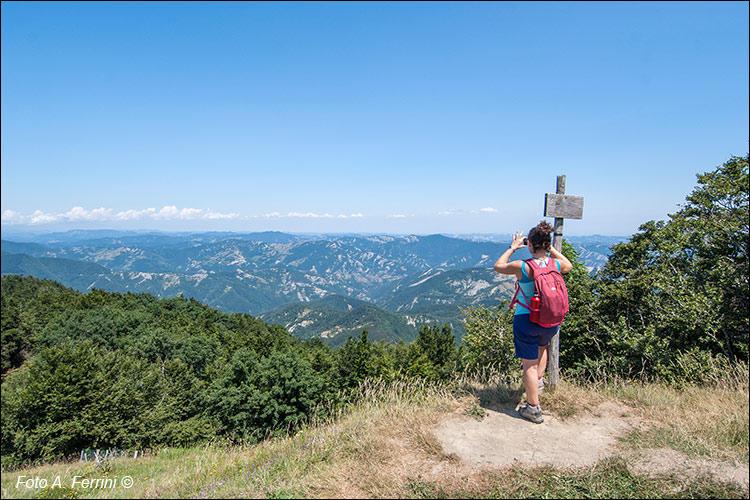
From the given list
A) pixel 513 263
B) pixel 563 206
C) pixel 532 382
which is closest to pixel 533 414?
pixel 532 382

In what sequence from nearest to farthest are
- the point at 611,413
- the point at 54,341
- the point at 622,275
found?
the point at 611,413 → the point at 622,275 → the point at 54,341

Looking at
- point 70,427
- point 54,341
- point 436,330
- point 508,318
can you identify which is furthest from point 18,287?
point 508,318

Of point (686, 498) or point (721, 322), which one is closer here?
point (686, 498)

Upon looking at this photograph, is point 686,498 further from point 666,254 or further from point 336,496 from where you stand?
point 666,254

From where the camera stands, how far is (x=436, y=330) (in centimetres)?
3791

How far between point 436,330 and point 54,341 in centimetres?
4135

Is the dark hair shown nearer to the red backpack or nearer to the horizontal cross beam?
the red backpack

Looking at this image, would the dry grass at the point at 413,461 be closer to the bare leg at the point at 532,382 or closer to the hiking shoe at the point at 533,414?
the hiking shoe at the point at 533,414

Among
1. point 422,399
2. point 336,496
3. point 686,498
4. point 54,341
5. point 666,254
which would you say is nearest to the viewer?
point 686,498

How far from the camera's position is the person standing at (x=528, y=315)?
4910 mm

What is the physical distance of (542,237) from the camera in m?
4.98

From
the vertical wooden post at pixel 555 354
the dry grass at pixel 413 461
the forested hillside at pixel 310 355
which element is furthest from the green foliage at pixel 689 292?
the vertical wooden post at pixel 555 354

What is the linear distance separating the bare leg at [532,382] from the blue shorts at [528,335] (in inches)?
4.7

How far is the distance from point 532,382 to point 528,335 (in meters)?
0.69
